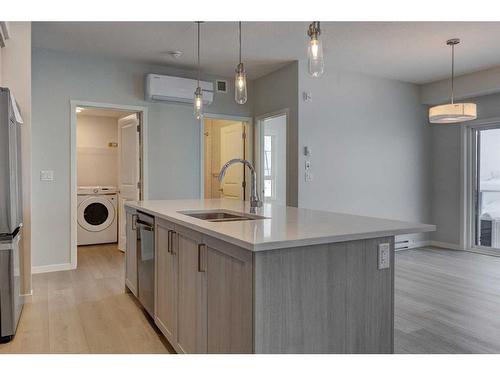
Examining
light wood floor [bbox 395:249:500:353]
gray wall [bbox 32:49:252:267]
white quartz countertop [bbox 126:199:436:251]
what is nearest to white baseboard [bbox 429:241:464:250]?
light wood floor [bbox 395:249:500:353]

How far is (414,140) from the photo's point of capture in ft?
18.9

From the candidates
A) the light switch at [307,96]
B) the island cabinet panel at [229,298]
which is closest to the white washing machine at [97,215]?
the light switch at [307,96]

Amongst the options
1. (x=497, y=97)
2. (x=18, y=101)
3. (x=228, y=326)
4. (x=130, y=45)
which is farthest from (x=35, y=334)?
(x=497, y=97)

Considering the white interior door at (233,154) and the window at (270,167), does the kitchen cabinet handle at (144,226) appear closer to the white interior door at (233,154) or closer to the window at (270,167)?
the white interior door at (233,154)

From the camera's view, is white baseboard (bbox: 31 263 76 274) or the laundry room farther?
the laundry room

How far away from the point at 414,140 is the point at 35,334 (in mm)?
5333

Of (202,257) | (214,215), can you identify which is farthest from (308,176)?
(202,257)

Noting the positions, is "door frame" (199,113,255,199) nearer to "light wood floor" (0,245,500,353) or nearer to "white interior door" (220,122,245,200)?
"white interior door" (220,122,245,200)

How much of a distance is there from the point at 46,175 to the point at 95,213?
1.77m

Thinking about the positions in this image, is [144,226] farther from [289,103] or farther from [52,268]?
[289,103]

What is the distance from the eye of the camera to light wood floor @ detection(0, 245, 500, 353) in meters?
2.39

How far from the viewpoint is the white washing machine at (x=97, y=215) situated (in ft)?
18.9

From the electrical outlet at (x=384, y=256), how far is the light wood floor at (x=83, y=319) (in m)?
1.40

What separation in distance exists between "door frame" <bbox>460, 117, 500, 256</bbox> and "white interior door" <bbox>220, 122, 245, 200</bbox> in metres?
3.20
